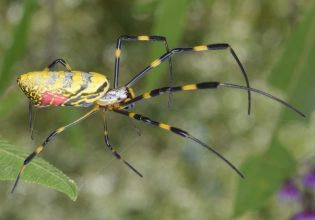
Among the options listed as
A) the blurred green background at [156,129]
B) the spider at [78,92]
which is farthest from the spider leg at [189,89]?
the blurred green background at [156,129]

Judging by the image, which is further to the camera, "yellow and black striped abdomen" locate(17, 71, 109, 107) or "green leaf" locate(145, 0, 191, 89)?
"green leaf" locate(145, 0, 191, 89)

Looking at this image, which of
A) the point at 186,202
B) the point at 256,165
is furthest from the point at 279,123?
the point at 186,202

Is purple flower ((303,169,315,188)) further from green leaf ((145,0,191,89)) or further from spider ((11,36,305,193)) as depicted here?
spider ((11,36,305,193))

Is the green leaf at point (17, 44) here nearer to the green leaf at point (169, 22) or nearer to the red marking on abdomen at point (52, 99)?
the green leaf at point (169, 22)

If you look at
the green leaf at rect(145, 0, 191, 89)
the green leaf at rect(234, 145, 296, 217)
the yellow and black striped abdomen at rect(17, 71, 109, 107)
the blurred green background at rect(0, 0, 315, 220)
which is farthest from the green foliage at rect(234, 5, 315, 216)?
the blurred green background at rect(0, 0, 315, 220)

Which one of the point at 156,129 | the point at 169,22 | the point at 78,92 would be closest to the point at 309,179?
the point at 169,22

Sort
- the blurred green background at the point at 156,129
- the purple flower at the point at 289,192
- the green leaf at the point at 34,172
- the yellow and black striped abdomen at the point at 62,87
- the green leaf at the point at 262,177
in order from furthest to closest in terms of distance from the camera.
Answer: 1. the blurred green background at the point at 156,129
2. the purple flower at the point at 289,192
3. the green leaf at the point at 262,177
4. the yellow and black striped abdomen at the point at 62,87
5. the green leaf at the point at 34,172
